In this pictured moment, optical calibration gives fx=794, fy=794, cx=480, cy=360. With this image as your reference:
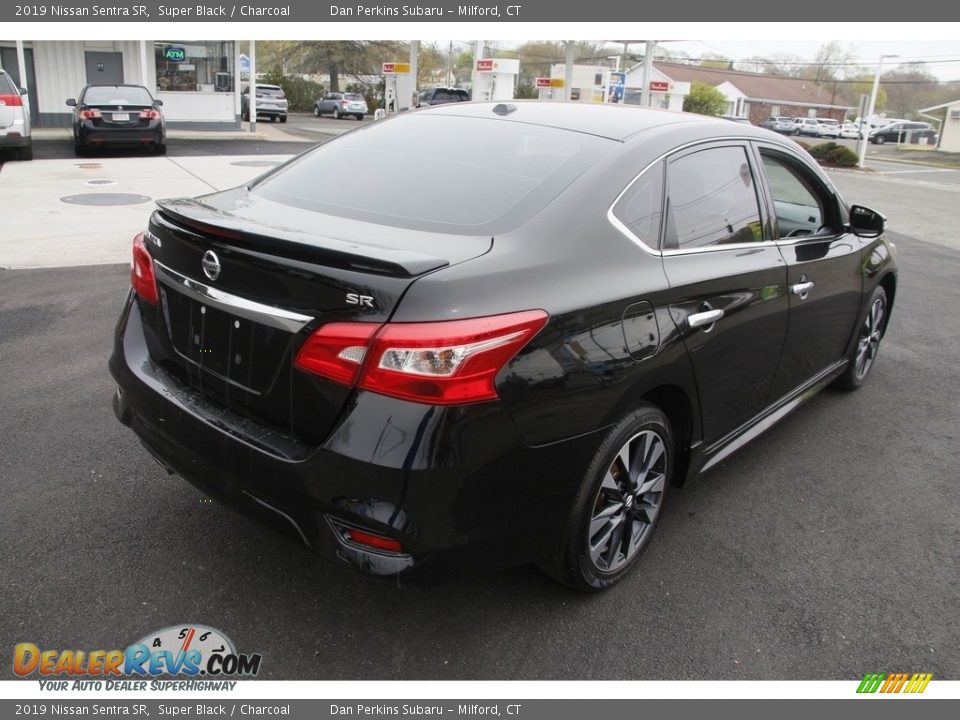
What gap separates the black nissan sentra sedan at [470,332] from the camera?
7.33 feet

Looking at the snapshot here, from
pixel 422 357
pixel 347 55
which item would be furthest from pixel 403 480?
pixel 347 55

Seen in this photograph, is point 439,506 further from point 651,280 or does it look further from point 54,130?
point 54,130

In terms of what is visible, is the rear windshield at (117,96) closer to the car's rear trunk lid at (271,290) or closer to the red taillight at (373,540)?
the car's rear trunk lid at (271,290)

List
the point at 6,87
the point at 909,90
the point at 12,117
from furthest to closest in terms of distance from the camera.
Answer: the point at 909,90 < the point at 6,87 < the point at 12,117

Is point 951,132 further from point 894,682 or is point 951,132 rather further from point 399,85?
point 894,682

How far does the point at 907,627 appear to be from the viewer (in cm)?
290

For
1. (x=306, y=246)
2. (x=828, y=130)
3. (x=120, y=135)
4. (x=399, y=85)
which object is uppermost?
(x=399, y=85)

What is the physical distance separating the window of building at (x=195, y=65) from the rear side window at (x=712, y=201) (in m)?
24.5

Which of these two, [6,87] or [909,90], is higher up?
[909,90]

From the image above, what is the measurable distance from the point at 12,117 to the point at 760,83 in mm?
88997

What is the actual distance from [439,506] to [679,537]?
158 cm

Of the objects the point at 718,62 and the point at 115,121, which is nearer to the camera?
the point at 115,121

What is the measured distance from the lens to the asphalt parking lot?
2.66 m

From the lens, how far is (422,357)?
2176 mm
